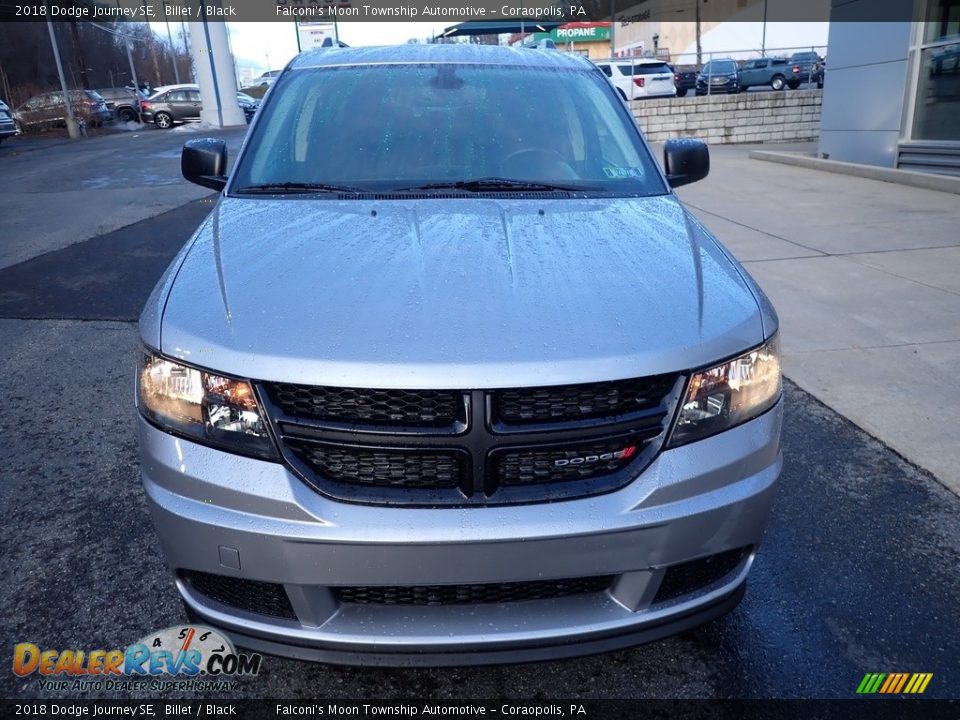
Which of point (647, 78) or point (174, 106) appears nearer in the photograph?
point (647, 78)

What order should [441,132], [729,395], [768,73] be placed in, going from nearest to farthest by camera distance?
[729,395], [441,132], [768,73]

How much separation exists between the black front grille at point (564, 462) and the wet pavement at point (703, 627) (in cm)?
64

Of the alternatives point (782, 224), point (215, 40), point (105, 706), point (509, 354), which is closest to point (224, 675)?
point (105, 706)

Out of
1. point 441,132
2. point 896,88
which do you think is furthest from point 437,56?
point 896,88

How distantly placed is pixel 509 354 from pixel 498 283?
1.15 ft

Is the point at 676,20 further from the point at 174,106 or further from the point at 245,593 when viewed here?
the point at 245,593

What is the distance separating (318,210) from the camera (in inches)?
97.0

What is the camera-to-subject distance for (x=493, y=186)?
270 cm

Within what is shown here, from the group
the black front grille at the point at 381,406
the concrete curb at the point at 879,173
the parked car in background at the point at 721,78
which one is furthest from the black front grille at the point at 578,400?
the parked car in background at the point at 721,78

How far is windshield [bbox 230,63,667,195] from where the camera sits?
2.79m

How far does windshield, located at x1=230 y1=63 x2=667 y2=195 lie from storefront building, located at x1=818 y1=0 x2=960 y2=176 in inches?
348

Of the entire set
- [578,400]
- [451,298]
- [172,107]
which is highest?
[172,107]

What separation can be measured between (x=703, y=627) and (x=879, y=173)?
10.6 m

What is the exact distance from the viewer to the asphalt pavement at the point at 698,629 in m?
2.01
